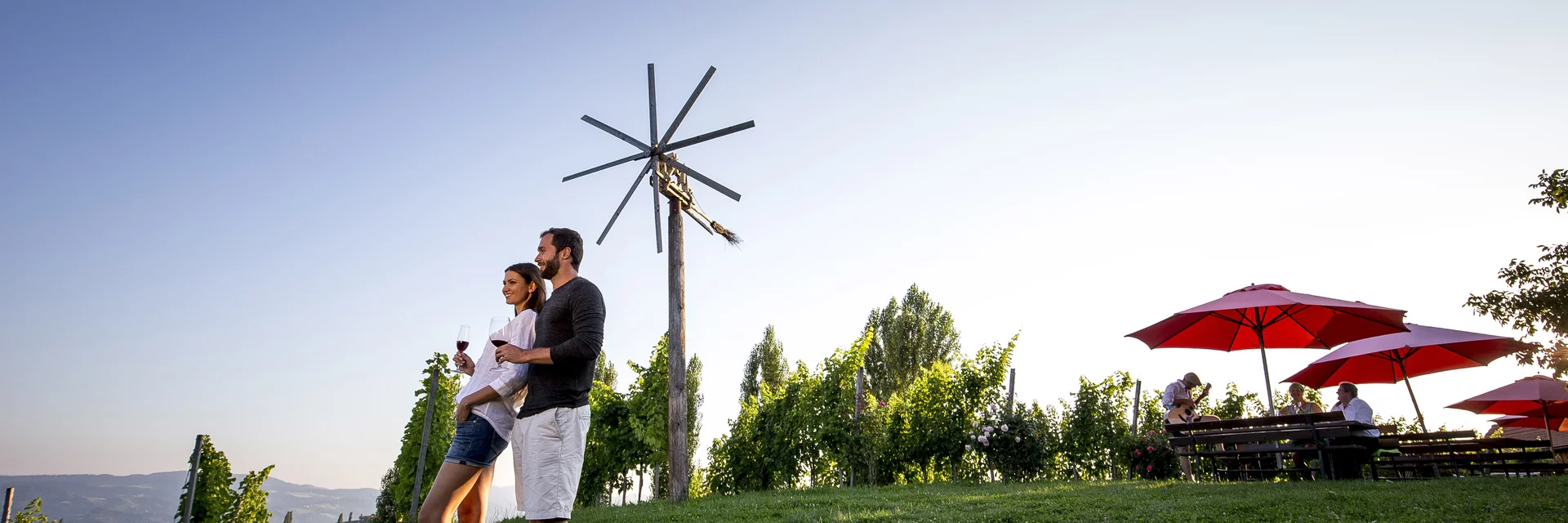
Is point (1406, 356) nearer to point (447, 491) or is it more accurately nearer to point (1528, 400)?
point (1528, 400)

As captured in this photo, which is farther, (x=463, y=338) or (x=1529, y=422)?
(x=1529, y=422)

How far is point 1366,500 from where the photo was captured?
563 centimetres

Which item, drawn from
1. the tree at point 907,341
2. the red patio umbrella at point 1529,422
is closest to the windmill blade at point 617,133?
the red patio umbrella at point 1529,422

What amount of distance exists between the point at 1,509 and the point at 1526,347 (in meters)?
23.8

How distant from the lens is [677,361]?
9922 mm

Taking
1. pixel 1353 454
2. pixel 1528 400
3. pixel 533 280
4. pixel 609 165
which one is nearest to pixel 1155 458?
pixel 1353 454

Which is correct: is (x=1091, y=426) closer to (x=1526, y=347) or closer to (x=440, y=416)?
(x=1526, y=347)

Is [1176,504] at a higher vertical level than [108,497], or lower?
higher

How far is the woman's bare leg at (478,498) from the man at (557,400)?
31cm

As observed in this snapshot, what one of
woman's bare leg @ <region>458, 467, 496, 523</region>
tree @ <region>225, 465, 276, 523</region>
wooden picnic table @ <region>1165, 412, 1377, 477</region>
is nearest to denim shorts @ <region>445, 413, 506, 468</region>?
woman's bare leg @ <region>458, 467, 496, 523</region>

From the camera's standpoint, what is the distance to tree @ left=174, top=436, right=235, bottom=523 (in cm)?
1049

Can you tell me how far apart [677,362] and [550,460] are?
7.09 meters

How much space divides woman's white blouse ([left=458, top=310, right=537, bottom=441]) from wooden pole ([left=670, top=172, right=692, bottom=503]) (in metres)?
6.58

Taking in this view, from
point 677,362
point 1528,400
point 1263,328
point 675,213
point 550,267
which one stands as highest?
point 675,213
